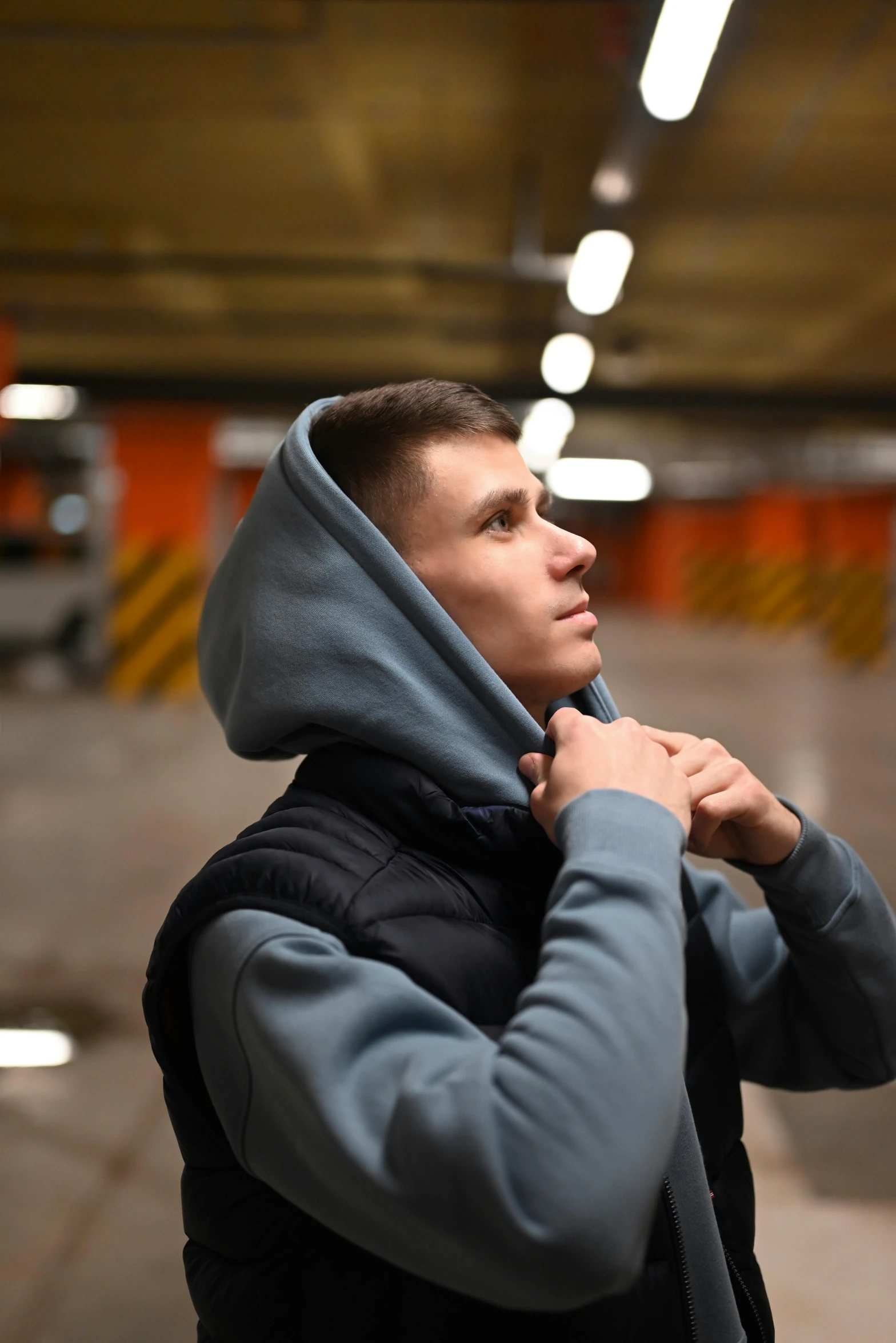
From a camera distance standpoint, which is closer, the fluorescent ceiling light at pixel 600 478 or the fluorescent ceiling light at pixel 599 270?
the fluorescent ceiling light at pixel 599 270

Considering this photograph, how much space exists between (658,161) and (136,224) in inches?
132

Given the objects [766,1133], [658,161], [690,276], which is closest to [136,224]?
[658,161]

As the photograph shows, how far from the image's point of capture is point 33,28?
4402 mm

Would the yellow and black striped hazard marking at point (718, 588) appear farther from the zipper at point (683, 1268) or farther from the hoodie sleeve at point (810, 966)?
the zipper at point (683, 1268)

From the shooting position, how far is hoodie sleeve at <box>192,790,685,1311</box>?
75 cm

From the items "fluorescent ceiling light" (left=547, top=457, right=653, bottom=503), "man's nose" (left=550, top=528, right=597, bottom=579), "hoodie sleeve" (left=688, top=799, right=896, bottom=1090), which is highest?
"fluorescent ceiling light" (left=547, top=457, right=653, bottom=503)

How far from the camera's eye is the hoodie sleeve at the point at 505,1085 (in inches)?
29.3

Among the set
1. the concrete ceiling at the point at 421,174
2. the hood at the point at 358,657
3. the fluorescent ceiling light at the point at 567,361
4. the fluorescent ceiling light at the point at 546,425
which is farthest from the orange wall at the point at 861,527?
the hood at the point at 358,657

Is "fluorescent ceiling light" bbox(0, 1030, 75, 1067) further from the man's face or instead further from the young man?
the man's face

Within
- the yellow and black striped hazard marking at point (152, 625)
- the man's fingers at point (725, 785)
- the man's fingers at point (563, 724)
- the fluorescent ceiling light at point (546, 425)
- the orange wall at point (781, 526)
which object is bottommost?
the man's fingers at point (725, 785)

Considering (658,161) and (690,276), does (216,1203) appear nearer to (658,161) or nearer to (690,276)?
(658,161)

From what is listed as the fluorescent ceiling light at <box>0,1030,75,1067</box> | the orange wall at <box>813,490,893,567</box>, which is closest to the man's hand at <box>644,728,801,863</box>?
the fluorescent ceiling light at <box>0,1030,75,1067</box>

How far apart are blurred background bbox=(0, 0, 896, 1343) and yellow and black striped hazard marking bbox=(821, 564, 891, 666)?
1.92ft

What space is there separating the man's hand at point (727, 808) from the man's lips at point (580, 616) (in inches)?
4.6
